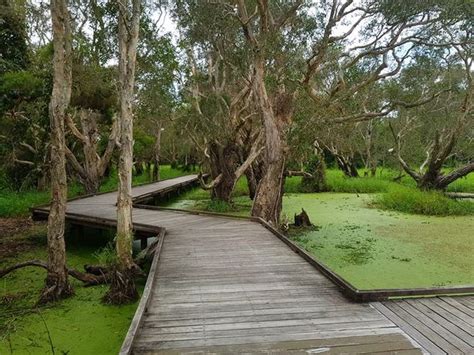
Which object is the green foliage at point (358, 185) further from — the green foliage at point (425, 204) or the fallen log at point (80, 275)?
the fallen log at point (80, 275)

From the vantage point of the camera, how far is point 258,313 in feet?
12.0

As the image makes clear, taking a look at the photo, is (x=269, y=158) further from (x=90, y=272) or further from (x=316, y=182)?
(x=316, y=182)

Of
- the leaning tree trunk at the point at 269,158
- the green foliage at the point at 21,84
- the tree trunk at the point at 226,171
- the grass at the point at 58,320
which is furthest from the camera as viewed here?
the tree trunk at the point at 226,171

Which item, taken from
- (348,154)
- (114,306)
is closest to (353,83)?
(114,306)

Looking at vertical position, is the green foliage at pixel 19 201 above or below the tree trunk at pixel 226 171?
below

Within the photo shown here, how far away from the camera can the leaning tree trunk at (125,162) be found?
5.52m

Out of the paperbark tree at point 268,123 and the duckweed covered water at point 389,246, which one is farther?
the paperbark tree at point 268,123

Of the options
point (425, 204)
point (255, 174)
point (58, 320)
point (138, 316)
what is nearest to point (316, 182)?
point (255, 174)

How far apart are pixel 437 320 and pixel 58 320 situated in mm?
4329

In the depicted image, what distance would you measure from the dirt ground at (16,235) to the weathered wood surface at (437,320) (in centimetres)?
766

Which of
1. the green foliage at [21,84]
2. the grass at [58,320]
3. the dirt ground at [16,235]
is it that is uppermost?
the green foliage at [21,84]

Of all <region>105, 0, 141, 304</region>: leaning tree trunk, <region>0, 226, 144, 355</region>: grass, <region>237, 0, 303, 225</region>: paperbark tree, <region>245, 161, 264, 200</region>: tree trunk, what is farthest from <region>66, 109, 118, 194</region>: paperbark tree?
<region>105, 0, 141, 304</region>: leaning tree trunk

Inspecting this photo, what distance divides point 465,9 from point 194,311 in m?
8.91

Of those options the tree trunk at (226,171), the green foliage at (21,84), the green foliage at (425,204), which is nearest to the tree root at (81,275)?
the green foliage at (21,84)
